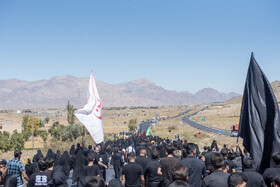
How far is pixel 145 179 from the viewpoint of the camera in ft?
22.2

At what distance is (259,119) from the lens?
577cm

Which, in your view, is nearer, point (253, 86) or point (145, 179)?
point (253, 86)

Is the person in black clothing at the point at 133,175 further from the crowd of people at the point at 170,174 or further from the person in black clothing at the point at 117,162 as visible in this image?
the person in black clothing at the point at 117,162

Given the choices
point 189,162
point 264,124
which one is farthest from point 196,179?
point 264,124

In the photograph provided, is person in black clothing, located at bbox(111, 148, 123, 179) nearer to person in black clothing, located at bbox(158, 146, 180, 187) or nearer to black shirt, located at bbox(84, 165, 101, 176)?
black shirt, located at bbox(84, 165, 101, 176)

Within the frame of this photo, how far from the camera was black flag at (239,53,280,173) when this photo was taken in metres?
5.48

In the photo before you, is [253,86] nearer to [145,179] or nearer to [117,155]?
[145,179]

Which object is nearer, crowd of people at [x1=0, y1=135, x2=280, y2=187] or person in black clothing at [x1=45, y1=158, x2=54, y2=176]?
crowd of people at [x1=0, y1=135, x2=280, y2=187]

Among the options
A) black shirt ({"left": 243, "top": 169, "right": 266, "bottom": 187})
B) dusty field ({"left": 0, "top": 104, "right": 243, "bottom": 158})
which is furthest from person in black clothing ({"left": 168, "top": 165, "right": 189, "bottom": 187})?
dusty field ({"left": 0, "top": 104, "right": 243, "bottom": 158})

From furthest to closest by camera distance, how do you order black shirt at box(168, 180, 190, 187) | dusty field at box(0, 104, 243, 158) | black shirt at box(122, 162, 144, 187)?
dusty field at box(0, 104, 243, 158) → black shirt at box(122, 162, 144, 187) → black shirt at box(168, 180, 190, 187)

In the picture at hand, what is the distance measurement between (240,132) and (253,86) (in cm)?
90

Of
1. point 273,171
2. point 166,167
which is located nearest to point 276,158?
point 273,171

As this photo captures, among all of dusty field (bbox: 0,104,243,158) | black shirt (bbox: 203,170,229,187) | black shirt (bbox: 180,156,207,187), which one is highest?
black shirt (bbox: 203,170,229,187)

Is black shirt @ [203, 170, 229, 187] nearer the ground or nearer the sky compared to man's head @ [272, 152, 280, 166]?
nearer the ground
